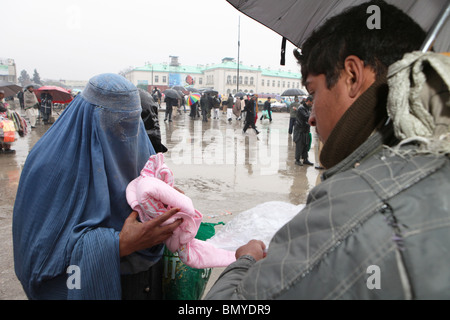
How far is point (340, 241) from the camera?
74 cm

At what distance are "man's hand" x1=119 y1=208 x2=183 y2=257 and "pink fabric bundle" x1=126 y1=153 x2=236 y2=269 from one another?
0.19 feet

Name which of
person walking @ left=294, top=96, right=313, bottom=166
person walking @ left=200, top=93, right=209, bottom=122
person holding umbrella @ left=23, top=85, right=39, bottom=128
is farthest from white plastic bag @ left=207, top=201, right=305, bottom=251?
person walking @ left=200, top=93, right=209, bottom=122

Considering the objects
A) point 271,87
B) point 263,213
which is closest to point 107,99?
point 263,213

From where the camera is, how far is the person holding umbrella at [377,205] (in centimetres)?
68

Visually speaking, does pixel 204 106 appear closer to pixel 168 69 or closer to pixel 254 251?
pixel 254 251

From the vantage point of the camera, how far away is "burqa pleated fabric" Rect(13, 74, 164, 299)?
4.60 feet

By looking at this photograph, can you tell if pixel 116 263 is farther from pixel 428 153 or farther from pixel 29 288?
pixel 428 153

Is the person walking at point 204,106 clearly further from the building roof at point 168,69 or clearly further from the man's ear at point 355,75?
the building roof at point 168,69

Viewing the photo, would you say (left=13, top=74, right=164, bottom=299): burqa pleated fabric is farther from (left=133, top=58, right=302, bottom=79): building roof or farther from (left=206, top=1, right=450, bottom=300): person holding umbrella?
(left=133, top=58, right=302, bottom=79): building roof

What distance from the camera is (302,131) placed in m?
8.08

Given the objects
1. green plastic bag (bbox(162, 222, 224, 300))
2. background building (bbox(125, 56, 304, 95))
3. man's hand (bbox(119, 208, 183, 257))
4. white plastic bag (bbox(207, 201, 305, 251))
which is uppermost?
background building (bbox(125, 56, 304, 95))

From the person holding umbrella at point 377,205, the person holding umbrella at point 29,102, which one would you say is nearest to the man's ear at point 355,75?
the person holding umbrella at point 377,205

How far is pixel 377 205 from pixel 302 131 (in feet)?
24.8

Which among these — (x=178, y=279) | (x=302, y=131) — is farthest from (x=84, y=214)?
(x=302, y=131)
